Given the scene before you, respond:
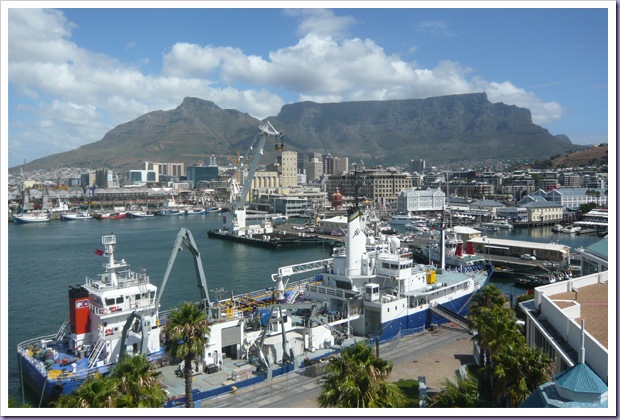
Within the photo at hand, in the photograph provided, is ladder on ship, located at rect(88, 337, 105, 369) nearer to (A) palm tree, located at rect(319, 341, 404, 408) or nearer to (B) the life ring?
(B) the life ring

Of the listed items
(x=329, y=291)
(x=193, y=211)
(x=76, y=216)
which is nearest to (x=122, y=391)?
(x=329, y=291)

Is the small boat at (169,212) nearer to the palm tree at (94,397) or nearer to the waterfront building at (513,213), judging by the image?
the waterfront building at (513,213)

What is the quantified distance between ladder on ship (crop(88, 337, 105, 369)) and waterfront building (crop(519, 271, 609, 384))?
7.90 metres

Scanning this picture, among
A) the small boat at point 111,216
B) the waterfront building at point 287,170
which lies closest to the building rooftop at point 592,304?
the small boat at point 111,216

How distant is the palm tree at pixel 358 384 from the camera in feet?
17.8

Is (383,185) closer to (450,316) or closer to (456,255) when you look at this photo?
(456,255)

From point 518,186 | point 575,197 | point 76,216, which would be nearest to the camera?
point 575,197

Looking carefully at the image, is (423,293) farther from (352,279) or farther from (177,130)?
(177,130)

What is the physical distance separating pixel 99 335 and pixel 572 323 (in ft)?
27.7

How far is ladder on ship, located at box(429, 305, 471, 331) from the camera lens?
1316 centimetres

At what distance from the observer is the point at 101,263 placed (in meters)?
26.9

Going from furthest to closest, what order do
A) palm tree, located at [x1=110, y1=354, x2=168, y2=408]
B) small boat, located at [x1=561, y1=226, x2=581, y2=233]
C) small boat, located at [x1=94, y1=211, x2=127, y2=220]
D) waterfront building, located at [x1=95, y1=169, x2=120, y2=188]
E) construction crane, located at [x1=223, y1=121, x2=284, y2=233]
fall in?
1. waterfront building, located at [x1=95, y1=169, x2=120, y2=188]
2. small boat, located at [x1=94, y1=211, x2=127, y2=220]
3. construction crane, located at [x1=223, y1=121, x2=284, y2=233]
4. small boat, located at [x1=561, y1=226, x2=581, y2=233]
5. palm tree, located at [x1=110, y1=354, x2=168, y2=408]

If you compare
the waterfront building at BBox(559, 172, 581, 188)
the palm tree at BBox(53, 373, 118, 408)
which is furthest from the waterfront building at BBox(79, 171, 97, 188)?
the palm tree at BBox(53, 373, 118, 408)

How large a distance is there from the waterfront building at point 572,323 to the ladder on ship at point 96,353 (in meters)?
7.90
